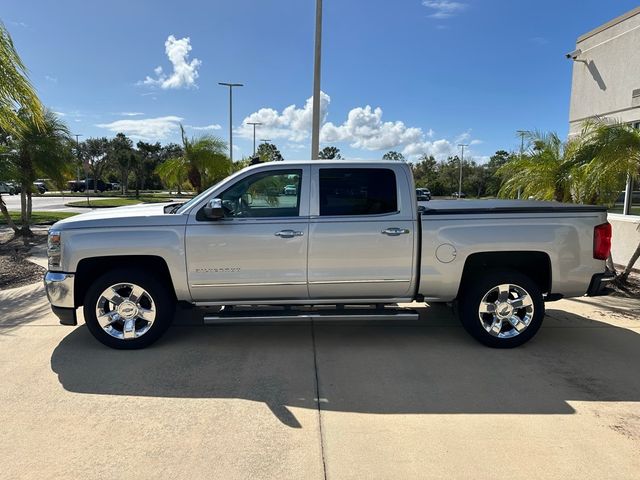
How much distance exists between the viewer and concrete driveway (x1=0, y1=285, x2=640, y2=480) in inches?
115

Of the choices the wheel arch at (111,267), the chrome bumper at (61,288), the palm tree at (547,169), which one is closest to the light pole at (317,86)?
the palm tree at (547,169)

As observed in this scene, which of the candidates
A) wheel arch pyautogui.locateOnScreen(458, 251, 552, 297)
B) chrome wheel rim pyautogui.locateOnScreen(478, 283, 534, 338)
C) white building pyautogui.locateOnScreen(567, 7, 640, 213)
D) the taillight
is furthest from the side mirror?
white building pyautogui.locateOnScreen(567, 7, 640, 213)

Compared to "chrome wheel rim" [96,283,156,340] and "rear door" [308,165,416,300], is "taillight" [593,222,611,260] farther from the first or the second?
"chrome wheel rim" [96,283,156,340]

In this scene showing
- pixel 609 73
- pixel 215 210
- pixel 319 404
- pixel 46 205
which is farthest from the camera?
pixel 46 205

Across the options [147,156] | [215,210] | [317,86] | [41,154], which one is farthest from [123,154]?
[215,210]

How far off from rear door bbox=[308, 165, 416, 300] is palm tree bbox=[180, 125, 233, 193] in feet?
49.4

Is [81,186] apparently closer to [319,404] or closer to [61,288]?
[61,288]

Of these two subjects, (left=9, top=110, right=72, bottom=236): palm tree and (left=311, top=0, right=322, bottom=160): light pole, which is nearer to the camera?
(left=311, top=0, right=322, bottom=160): light pole

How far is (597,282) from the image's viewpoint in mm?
4773

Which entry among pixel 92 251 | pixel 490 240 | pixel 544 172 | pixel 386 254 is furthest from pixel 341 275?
pixel 544 172

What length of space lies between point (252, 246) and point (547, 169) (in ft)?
19.9

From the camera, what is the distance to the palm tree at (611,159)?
6.89m

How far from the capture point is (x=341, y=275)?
15.5 feet

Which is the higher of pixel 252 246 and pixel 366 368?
pixel 252 246
